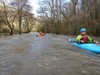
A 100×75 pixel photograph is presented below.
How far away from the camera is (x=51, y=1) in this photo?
48.2 meters

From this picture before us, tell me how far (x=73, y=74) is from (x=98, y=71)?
0.90 m

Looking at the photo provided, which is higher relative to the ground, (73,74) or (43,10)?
(43,10)

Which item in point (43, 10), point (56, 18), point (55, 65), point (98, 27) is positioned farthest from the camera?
point (43, 10)

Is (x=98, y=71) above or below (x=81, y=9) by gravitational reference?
below

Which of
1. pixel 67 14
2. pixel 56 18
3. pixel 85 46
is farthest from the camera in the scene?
pixel 56 18

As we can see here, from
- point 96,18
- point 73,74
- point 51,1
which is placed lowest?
point 73,74

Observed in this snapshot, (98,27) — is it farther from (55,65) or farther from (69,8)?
(55,65)

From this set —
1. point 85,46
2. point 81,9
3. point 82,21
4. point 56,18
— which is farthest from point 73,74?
point 56,18

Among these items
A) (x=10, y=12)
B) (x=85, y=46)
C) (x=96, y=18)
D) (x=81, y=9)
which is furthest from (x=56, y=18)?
(x=85, y=46)

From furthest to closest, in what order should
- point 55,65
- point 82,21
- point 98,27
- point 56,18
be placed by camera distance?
point 56,18, point 82,21, point 98,27, point 55,65

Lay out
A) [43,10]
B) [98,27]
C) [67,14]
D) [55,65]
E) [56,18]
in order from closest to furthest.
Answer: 1. [55,65]
2. [98,27]
3. [67,14]
4. [56,18]
5. [43,10]

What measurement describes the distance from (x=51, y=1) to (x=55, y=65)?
136 ft

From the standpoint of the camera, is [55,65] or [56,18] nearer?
[55,65]

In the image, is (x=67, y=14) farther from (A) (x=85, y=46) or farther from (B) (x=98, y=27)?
(A) (x=85, y=46)
